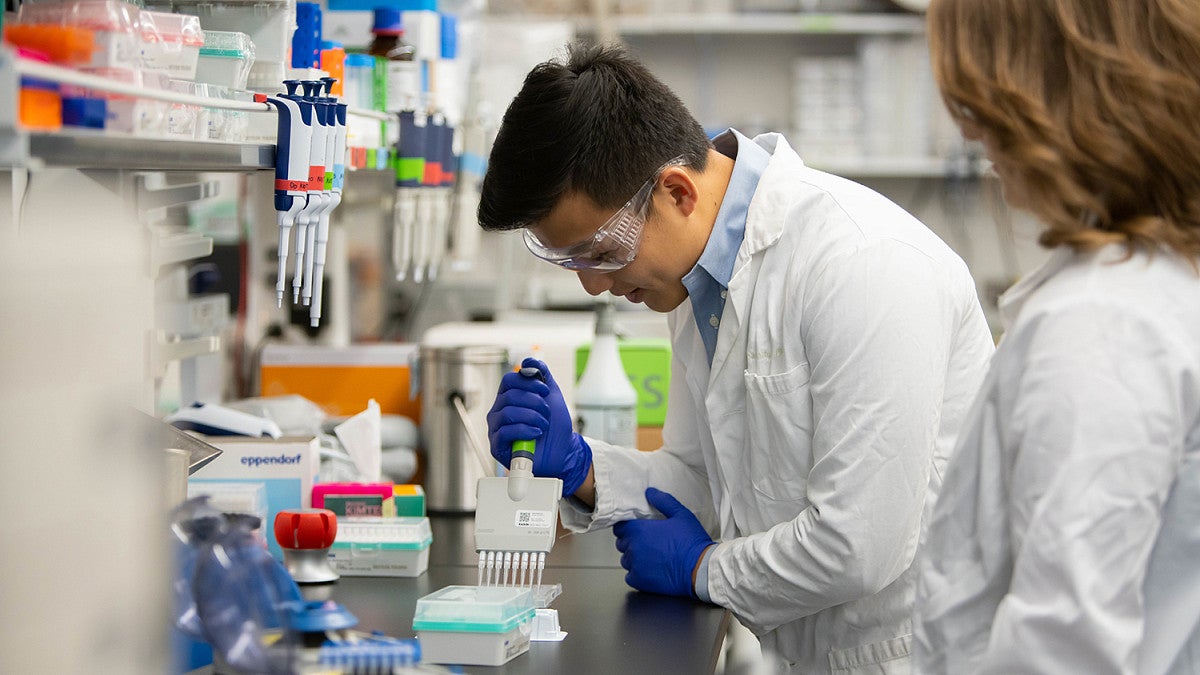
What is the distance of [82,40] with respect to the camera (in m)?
1.10

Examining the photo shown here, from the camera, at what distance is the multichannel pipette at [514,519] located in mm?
1638

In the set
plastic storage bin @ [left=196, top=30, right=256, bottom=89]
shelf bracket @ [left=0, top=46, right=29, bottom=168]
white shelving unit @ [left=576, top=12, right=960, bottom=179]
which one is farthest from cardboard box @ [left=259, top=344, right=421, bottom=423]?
white shelving unit @ [left=576, top=12, right=960, bottom=179]

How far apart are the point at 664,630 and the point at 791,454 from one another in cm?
29

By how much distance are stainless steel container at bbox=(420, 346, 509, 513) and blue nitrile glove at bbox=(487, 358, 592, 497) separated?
0.52 meters

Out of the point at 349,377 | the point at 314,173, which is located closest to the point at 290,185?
the point at 314,173

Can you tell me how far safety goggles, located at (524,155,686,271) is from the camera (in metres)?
1.68

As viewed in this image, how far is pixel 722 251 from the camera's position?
1756mm

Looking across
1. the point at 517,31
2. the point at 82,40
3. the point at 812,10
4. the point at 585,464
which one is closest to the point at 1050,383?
the point at 82,40

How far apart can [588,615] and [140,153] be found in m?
0.85

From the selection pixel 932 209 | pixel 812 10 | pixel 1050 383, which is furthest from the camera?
pixel 932 209

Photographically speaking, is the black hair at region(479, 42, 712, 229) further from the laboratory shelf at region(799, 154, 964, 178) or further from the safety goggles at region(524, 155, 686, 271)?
the laboratory shelf at region(799, 154, 964, 178)

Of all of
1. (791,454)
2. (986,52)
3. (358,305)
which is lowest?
(358,305)

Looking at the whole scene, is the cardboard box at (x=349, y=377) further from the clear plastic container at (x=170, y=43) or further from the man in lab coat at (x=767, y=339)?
the clear plastic container at (x=170, y=43)

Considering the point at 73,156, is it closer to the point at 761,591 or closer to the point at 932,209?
the point at 761,591
